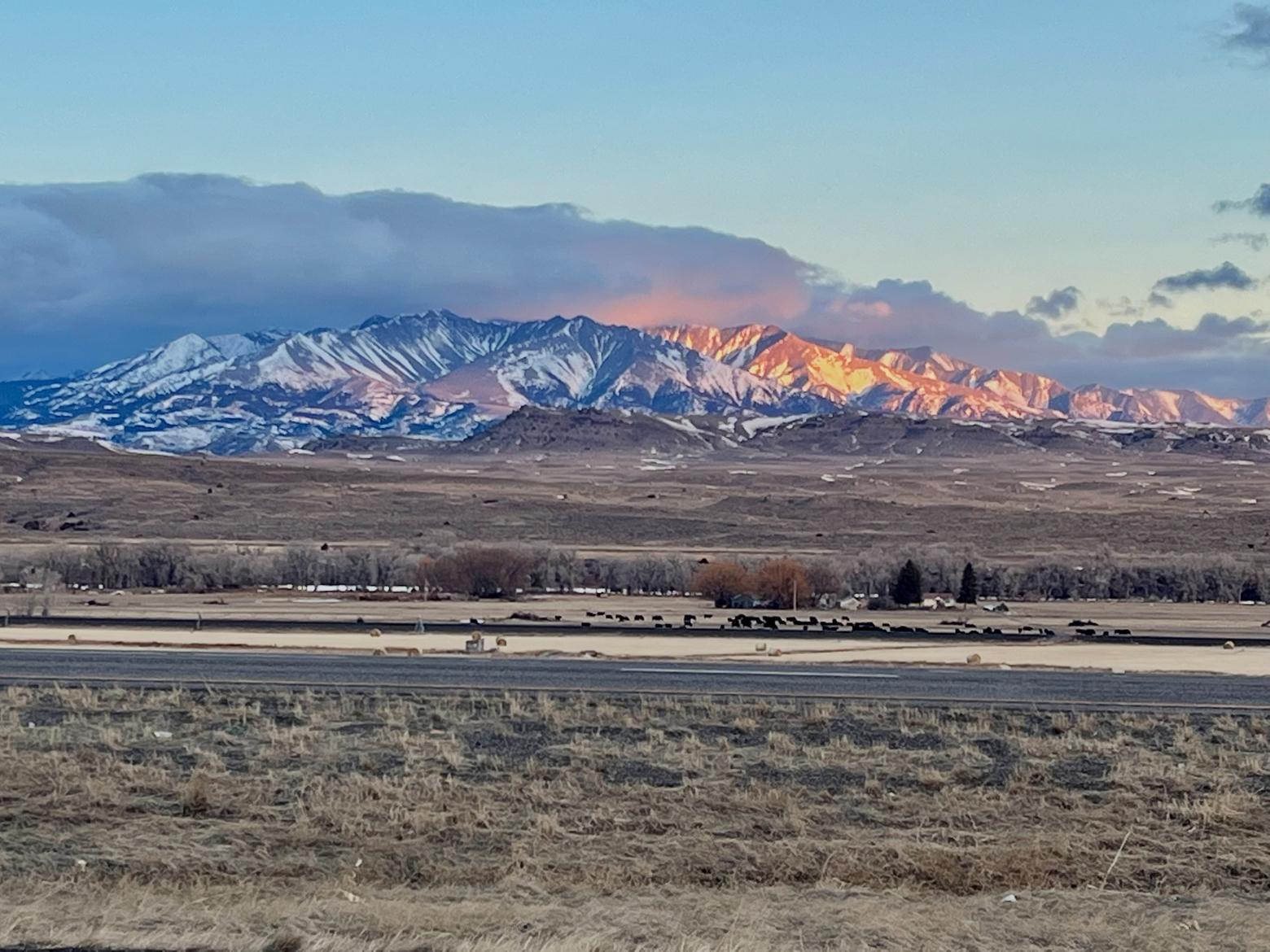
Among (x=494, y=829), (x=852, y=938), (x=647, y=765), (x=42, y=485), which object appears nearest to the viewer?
(x=852, y=938)

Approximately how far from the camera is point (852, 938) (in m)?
11.4

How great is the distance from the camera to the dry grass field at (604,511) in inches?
4579

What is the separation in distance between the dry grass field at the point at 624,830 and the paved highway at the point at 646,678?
4819 millimetres

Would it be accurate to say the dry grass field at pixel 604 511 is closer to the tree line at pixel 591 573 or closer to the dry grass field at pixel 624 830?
the tree line at pixel 591 573

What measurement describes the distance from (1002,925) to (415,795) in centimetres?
729

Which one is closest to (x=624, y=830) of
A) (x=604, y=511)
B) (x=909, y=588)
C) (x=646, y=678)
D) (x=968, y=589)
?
(x=646, y=678)

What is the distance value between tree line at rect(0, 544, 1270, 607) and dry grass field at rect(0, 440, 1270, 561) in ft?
49.1

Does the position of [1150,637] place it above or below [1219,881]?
below

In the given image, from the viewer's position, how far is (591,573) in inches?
3420

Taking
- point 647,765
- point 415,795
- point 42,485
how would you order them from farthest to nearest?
point 42,485 < point 647,765 < point 415,795

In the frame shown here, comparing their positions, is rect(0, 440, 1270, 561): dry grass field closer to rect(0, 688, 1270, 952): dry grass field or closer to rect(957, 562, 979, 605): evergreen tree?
rect(957, 562, 979, 605): evergreen tree

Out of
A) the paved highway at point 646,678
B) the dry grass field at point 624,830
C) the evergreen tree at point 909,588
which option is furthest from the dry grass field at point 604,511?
the dry grass field at point 624,830

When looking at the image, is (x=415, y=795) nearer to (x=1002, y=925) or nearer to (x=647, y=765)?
(x=647, y=765)

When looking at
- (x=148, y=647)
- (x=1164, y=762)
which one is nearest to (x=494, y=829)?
(x=1164, y=762)
